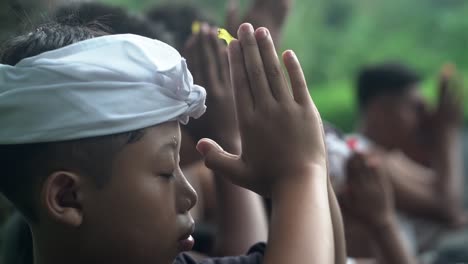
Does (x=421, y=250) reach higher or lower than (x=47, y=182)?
lower

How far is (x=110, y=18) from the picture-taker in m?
1.99

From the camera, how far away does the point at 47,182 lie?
1384 millimetres

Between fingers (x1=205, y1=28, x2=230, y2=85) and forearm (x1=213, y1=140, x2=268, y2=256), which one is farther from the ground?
fingers (x1=205, y1=28, x2=230, y2=85)

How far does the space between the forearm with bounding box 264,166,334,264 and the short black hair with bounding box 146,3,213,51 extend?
3.94 ft

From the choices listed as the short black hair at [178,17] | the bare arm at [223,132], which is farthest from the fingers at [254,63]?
the short black hair at [178,17]

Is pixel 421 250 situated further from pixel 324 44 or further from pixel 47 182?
pixel 47 182

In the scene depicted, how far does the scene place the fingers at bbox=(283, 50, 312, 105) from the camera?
4.45ft

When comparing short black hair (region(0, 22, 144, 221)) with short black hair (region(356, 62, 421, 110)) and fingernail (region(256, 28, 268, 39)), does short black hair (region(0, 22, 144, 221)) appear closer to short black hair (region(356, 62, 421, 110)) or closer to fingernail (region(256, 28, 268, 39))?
fingernail (region(256, 28, 268, 39))

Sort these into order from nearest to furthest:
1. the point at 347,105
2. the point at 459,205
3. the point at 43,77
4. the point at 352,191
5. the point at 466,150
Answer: the point at 43,77
the point at 352,191
the point at 459,205
the point at 466,150
the point at 347,105

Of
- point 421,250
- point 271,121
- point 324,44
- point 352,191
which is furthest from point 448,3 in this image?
point 271,121

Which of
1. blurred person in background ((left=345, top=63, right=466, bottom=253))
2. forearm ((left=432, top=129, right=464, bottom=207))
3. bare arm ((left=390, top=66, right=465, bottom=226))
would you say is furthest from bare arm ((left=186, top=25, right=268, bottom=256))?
forearm ((left=432, top=129, right=464, bottom=207))

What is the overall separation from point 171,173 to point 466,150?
4.70 metres

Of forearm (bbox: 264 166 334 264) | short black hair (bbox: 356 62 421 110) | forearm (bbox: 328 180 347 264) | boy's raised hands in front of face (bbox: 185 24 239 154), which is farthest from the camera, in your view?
short black hair (bbox: 356 62 421 110)

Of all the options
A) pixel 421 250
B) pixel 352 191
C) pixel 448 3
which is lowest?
pixel 421 250
